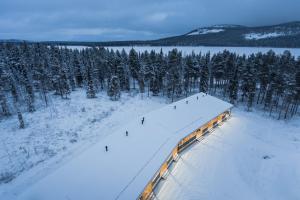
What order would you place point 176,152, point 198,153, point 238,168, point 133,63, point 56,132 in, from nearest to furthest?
point 238,168 → point 176,152 → point 198,153 → point 56,132 → point 133,63

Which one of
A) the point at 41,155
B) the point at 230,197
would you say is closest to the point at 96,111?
the point at 41,155

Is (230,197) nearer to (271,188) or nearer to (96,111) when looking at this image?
(271,188)

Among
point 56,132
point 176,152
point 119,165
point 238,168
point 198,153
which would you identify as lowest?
point 56,132

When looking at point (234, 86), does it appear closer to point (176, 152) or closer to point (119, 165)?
point (176, 152)

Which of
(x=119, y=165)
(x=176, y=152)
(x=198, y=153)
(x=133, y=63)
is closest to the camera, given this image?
(x=119, y=165)

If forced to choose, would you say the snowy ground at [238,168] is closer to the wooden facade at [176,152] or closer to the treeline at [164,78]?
the wooden facade at [176,152]

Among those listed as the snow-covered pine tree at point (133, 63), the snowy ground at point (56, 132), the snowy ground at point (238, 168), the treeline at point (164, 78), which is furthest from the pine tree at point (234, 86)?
the snow-covered pine tree at point (133, 63)

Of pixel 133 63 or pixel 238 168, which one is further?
pixel 133 63

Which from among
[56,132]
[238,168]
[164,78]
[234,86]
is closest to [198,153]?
[238,168]
